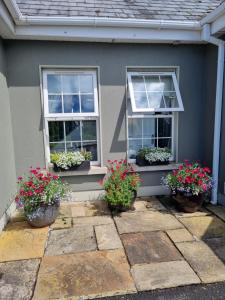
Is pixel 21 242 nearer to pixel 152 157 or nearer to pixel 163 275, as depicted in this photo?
pixel 163 275

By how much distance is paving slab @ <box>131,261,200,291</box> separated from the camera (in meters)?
2.35

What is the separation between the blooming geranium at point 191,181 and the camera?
12.8 ft

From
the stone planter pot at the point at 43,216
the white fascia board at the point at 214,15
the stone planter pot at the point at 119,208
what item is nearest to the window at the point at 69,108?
the stone planter pot at the point at 43,216

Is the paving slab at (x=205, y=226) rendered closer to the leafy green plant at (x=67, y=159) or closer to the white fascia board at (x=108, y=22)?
the leafy green plant at (x=67, y=159)

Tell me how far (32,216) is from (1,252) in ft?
2.06

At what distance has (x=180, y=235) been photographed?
3.29 m

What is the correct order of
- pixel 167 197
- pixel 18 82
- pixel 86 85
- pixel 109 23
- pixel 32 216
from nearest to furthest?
pixel 32 216, pixel 109 23, pixel 18 82, pixel 86 85, pixel 167 197

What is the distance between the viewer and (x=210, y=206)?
4.25 m

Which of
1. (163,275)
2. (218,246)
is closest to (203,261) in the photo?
(218,246)

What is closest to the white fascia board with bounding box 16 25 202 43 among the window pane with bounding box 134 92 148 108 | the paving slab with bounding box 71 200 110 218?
the window pane with bounding box 134 92 148 108

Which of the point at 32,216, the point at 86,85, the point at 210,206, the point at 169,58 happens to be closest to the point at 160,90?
the point at 169,58

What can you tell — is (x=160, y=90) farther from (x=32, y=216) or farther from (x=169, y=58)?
(x=32, y=216)

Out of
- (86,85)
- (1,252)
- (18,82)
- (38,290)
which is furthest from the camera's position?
(86,85)

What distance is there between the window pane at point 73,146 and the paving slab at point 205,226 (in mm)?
2213
